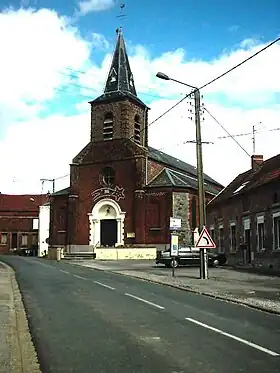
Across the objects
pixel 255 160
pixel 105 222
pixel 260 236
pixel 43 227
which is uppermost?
pixel 255 160

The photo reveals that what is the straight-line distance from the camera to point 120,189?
59.4 m

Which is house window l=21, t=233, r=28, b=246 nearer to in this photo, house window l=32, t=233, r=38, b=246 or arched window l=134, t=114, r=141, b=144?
house window l=32, t=233, r=38, b=246

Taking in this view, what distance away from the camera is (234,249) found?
133 feet

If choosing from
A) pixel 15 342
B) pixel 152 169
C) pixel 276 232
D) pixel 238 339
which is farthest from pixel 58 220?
pixel 238 339

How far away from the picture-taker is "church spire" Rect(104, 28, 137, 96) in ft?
206

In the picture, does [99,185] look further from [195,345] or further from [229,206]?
[195,345]

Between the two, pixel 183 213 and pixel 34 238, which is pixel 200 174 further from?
pixel 34 238

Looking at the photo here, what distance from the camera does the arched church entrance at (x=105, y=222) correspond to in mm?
59219

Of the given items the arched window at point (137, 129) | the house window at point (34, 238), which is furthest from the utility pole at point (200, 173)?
the house window at point (34, 238)

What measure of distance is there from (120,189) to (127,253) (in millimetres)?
8553

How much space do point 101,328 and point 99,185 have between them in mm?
49912

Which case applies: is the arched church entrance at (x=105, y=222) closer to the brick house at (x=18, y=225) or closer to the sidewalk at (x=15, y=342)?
the brick house at (x=18, y=225)

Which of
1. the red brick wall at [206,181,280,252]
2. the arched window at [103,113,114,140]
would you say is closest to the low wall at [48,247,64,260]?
the arched window at [103,113,114,140]

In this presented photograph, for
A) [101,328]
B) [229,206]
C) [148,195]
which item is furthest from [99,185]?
[101,328]
